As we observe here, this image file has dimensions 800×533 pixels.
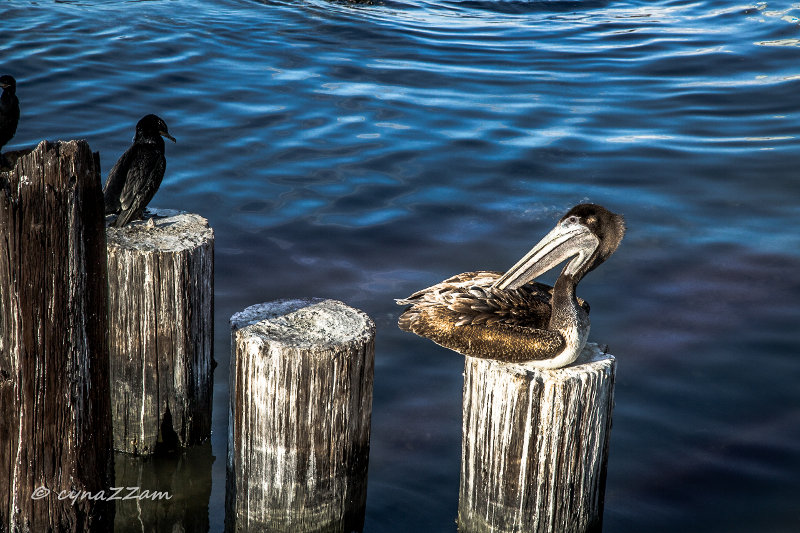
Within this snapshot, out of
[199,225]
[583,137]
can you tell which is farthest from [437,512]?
[583,137]

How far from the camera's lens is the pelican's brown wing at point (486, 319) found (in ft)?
14.3

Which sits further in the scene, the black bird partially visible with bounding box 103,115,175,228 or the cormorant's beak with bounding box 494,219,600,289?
the black bird partially visible with bounding box 103,115,175,228

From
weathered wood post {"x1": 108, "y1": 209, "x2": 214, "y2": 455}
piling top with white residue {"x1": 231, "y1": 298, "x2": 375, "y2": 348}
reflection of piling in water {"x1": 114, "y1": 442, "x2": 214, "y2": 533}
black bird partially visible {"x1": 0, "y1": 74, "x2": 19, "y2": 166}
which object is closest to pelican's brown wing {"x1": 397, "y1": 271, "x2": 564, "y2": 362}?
A: piling top with white residue {"x1": 231, "y1": 298, "x2": 375, "y2": 348}

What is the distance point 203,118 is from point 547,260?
9105 mm

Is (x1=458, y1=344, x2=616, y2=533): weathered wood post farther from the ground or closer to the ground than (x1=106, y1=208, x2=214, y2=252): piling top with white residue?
closer to the ground

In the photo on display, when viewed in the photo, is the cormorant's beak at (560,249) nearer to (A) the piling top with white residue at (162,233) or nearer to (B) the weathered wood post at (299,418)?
(B) the weathered wood post at (299,418)

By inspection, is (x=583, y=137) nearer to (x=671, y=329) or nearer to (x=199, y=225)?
(x=671, y=329)

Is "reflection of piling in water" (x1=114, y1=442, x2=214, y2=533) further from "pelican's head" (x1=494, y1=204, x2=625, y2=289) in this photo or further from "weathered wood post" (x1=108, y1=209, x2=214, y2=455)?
"pelican's head" (x1=494, y1=204, x2=625, y2=289)

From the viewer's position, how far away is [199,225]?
5348 millimetres

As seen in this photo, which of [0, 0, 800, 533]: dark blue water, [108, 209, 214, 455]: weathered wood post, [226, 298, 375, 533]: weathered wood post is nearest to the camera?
[226, 298, 375, 533]: weathered wood post

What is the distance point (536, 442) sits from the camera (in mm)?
4188

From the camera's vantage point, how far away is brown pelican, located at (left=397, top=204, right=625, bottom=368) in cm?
438

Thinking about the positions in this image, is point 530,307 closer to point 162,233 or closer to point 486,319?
point 486,319

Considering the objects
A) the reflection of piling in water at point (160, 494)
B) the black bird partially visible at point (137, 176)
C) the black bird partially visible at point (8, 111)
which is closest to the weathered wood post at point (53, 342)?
the reflection of piling in water at point (160, 494)
